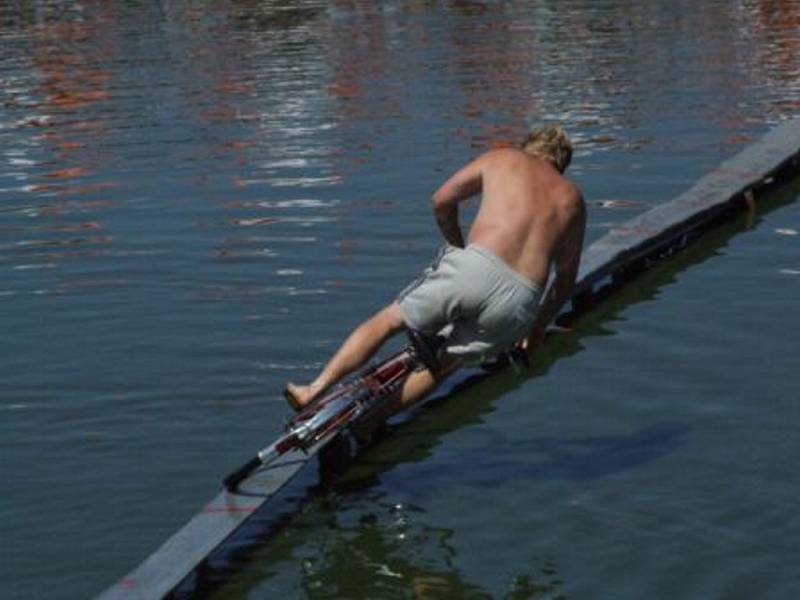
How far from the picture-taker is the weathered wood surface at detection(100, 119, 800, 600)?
7934mm

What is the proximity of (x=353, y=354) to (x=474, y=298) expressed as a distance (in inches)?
23.8

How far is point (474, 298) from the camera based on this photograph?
29.1 feet

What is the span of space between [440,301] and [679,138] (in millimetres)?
9522

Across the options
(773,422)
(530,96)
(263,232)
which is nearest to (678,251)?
(263,232)

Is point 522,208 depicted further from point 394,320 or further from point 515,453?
point 515,453

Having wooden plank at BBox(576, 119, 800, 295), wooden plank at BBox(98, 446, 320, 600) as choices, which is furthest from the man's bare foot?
wooden plank at BBox(576, 119, 800, 295)

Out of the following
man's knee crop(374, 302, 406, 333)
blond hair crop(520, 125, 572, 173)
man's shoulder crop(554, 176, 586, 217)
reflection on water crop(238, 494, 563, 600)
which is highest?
blond hair crop(520, 125, 572, 173)

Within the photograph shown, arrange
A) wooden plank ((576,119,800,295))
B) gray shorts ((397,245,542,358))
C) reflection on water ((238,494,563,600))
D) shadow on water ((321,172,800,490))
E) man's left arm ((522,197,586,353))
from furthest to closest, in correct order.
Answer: wooden plank ((576,119,800,295)), shadow on water ((321,172,800,490)), man's left arm ((522,197,586,353)), gray shorts ((397,245,542,358)), reflection on water ((238,494,563,600))

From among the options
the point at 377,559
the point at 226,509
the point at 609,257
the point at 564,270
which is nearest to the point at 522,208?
the point at 564,270

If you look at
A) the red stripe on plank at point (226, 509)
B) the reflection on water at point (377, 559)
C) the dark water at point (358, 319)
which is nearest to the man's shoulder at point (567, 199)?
the dark water at point (358, 319)

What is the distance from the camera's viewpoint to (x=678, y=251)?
14039 millimetres

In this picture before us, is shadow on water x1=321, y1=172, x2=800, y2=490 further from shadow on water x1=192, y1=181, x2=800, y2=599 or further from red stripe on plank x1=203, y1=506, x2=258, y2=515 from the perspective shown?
red stripe on plank x1=203, y1=506, x2=258, y2=515

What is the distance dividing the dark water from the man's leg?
0.55m

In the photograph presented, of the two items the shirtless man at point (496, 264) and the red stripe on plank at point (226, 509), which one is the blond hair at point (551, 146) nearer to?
the shirtless man at point (496, 264)
